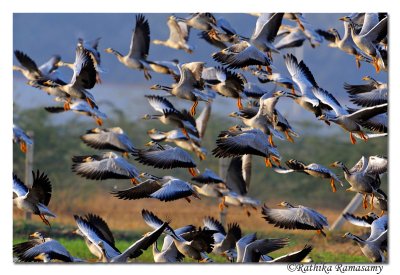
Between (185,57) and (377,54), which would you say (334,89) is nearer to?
(377,54)

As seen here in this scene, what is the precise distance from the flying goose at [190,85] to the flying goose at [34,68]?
79cm

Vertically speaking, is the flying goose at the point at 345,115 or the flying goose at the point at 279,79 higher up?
the flying goose at the point at 279,79

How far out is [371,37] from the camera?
8352mm

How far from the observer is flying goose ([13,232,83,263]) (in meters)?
8.25

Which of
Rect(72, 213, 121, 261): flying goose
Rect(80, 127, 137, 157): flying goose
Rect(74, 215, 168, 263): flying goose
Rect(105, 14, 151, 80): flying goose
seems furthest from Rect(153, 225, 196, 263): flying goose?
Rect(105, 14, 151, 80): flying goose

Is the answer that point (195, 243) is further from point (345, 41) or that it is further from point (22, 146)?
point (345, 41)

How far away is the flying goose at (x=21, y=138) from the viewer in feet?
28.5

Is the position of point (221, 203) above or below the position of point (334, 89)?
below

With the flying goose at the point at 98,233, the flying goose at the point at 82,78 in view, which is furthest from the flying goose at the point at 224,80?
the flying goose at the point at 98,233

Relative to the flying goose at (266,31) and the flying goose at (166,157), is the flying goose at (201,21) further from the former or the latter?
the flying goose at (166,157)

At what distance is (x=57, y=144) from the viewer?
31.0 feet

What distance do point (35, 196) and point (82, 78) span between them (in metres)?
0.84
